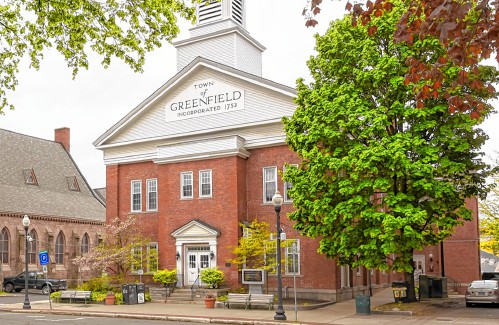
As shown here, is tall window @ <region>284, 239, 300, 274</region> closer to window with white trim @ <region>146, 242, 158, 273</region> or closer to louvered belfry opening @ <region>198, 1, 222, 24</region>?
window with white trim @ <region>146, 242, 158, 273</region>

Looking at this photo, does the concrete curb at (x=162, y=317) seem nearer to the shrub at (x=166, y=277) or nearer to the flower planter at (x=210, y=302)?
the flower planter at (x=210, y=302)

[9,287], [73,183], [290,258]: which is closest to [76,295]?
[290,258]

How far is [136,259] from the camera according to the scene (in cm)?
3425

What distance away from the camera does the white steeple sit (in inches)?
1476

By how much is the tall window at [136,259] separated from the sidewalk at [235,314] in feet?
13.1

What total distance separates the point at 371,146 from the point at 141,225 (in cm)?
1804

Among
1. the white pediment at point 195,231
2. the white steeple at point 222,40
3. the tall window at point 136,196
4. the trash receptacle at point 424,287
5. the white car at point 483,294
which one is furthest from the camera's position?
the white steeple at point 222,40

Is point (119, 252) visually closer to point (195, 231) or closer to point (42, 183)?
point (195, 231)

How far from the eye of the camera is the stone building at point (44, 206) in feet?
157

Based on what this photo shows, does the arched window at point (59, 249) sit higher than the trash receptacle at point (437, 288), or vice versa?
the arched window at point (59, 249)

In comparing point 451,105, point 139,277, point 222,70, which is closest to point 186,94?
point 222,70

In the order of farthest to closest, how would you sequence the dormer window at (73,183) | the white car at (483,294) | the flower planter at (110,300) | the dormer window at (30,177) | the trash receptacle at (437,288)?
the dormer window at (73,183) → the dormer window at (30,177) → the trash receptacle at (437,288) → the flower planter at (110,300) → the white car at (483,294)

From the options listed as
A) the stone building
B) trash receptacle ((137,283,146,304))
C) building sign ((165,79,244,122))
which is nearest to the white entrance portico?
trash receptacle ((137,283,146,304))

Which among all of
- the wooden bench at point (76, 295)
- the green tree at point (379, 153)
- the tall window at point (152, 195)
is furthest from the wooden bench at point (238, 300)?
the tall window at point (152, 195)
